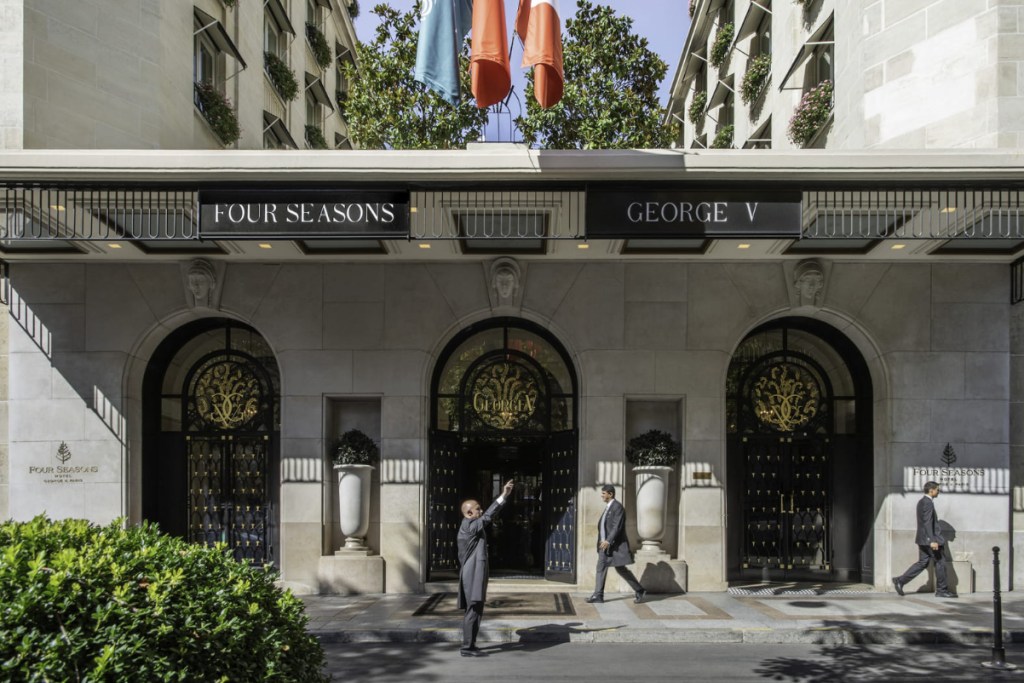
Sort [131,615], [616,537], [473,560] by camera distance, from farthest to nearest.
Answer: [616,537], [473,560], [131,615]

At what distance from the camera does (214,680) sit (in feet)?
15.7

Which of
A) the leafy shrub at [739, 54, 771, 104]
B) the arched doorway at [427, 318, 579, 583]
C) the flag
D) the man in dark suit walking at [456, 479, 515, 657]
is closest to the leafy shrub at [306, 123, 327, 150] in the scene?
the leafy shrub at [739, 54, 771, 104]

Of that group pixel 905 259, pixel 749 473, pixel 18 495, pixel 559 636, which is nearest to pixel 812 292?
pixel 905 259

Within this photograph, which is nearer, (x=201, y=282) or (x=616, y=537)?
(x=616, y=537)

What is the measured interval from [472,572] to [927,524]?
7.68 metres

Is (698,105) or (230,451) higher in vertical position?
(698,105)

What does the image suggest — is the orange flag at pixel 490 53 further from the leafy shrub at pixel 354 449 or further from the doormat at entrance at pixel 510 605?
the doormat at entrance at pixel 510 605

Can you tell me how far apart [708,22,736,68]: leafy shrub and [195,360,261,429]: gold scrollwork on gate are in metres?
17.5

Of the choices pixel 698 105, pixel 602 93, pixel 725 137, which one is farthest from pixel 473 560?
pixel 698 105

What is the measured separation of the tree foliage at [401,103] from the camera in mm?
23297

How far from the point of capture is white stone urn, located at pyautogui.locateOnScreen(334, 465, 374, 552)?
14.9 metres

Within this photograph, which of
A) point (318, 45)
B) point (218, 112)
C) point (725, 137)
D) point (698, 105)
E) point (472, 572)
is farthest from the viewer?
point (698, 105)

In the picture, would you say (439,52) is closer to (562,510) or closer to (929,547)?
(562,510)

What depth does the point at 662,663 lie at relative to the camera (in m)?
10.2
